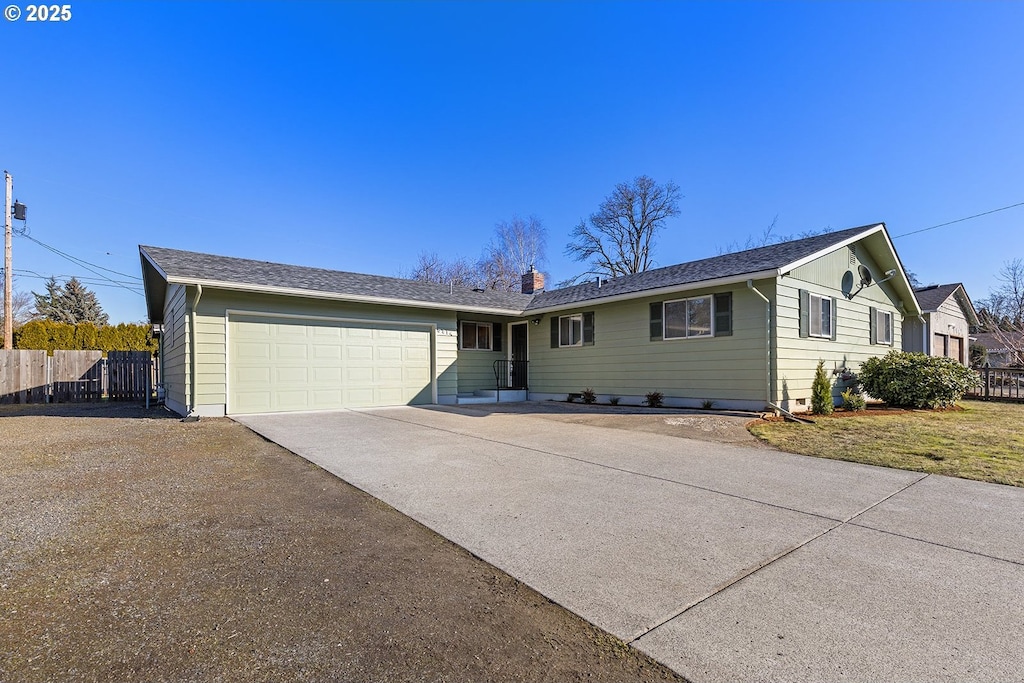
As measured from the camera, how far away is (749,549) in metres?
2.94

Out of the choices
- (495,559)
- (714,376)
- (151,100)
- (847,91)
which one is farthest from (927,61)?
(151,100)

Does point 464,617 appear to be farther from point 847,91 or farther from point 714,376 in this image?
point 847,91

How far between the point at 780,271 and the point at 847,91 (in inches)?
293

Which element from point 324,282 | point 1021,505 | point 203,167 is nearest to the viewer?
point 1021,505

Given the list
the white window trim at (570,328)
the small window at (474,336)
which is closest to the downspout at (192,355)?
the small window at (474,336)

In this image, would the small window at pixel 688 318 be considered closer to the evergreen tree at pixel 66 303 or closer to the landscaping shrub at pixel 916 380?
the landscaping shrub at pixel 916 380

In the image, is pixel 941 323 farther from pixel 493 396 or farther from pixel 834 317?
pixel 493 396

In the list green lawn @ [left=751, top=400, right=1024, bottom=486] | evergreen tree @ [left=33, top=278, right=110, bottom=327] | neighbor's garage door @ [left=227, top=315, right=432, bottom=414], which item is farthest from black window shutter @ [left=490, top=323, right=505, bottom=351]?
evergreen tree @ [left=33, top=278, right=110, bottom=327]

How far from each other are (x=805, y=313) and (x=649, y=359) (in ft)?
11.6

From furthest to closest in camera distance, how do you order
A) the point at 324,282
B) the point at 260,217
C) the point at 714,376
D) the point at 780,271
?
the point at 260,217, the point at 324,282, the point at 714,376, the point at 780,271

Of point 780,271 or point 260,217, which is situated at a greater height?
point 260,217

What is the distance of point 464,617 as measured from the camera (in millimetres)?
2184

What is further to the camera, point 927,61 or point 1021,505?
point 927,61

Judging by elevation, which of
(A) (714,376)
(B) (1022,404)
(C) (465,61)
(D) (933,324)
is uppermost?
(C) (465,61)
